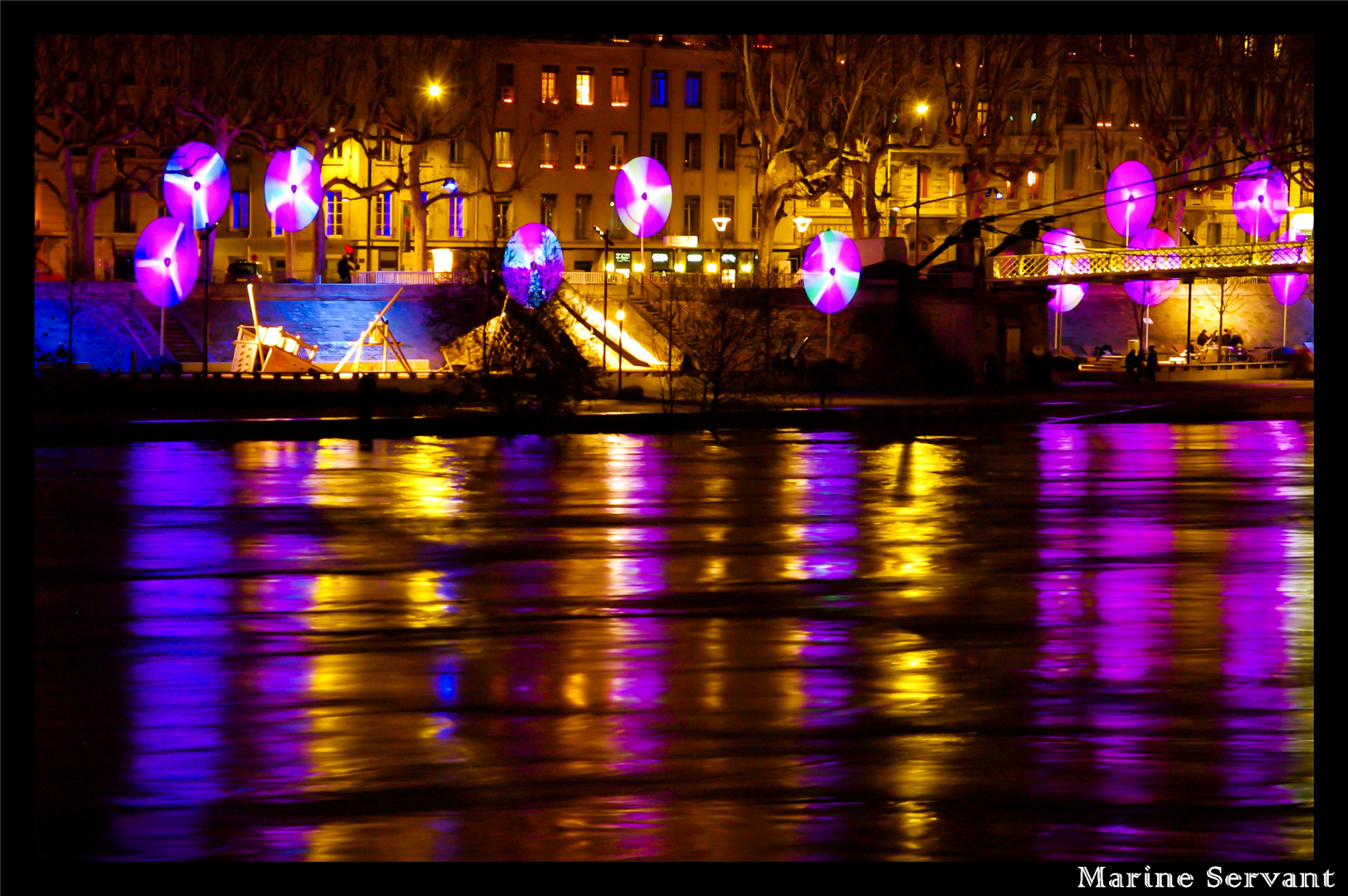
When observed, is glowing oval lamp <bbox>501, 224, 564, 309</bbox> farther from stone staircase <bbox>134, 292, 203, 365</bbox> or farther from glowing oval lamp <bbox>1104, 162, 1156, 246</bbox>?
stone staircase <bbox>134, 292, 203, 365</bbox>

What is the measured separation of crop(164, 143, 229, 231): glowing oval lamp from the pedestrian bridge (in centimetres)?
2888

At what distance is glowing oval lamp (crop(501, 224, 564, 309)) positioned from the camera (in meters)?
36.7

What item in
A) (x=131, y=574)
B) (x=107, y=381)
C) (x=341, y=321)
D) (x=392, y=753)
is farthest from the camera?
(x=341, y=321)

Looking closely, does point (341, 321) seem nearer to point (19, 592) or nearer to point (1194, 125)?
point (1194, 125)

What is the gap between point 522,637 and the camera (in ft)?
39.4

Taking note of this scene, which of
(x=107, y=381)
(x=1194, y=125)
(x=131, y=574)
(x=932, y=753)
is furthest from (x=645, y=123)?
(x=932, y=753)

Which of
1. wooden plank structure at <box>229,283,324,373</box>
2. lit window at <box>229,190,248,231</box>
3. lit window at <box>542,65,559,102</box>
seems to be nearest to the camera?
wooden plank structure at <box>229,283,324,373</box>

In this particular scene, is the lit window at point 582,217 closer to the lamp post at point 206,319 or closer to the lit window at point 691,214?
the lit window at point 691,214

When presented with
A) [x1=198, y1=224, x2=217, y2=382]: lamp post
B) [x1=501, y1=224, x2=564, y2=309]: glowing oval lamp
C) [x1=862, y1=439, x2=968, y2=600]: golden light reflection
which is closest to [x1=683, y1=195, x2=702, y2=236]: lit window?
[x1=198, y1=224, x2=217, y2=382]: lamp post

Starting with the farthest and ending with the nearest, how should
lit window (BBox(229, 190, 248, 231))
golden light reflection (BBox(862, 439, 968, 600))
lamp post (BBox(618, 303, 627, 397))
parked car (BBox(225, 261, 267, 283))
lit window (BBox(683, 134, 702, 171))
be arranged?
lit window (BBox(683, 134, 702, 171)) → lit window (BBox(229, 190, 248, 231)) → parked car (BBox(225, 261, 267, 283)) → lamp post (BBox(618, 303, 627, 397)) → golden light reflection (BBox(862, 439, 968, 600))

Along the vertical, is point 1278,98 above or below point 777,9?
above

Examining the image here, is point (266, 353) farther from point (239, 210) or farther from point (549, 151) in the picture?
point (549, 151)

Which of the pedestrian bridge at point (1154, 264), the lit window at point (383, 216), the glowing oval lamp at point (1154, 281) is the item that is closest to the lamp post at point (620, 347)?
the pedestrian bridge at point (1154, 264)

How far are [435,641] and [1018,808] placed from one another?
5.38 metres
